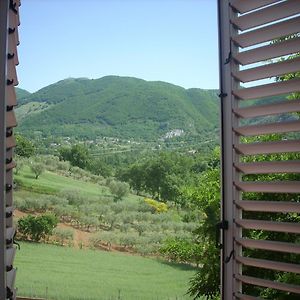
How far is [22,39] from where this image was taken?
2.88 metres

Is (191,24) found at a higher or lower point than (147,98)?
higher

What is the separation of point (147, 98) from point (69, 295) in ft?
5.34

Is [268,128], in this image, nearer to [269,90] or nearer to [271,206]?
[269,90]

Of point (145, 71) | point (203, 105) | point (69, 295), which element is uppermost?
point (145, 71)

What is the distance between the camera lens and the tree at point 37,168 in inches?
116

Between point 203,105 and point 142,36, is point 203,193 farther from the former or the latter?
point 142,36

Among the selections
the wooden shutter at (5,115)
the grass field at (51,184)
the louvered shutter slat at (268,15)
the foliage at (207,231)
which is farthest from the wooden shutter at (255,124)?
the grass field at (51,184)

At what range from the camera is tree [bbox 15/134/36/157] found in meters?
2.96

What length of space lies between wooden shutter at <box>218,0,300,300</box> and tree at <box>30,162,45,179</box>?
1.97 m

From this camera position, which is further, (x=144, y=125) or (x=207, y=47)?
(x=144, y=125)

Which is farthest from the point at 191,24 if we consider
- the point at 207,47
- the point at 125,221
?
the point at 125,221

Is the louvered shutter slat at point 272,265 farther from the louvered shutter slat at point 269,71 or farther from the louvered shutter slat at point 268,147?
the louvered shutter slat at point 269,71

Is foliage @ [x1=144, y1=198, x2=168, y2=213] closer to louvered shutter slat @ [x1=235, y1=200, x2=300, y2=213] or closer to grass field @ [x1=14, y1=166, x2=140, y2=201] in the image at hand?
grass field @ [x1=14, y1=166, x2=140, y2=201]

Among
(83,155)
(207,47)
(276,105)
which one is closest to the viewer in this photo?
(276,105)
